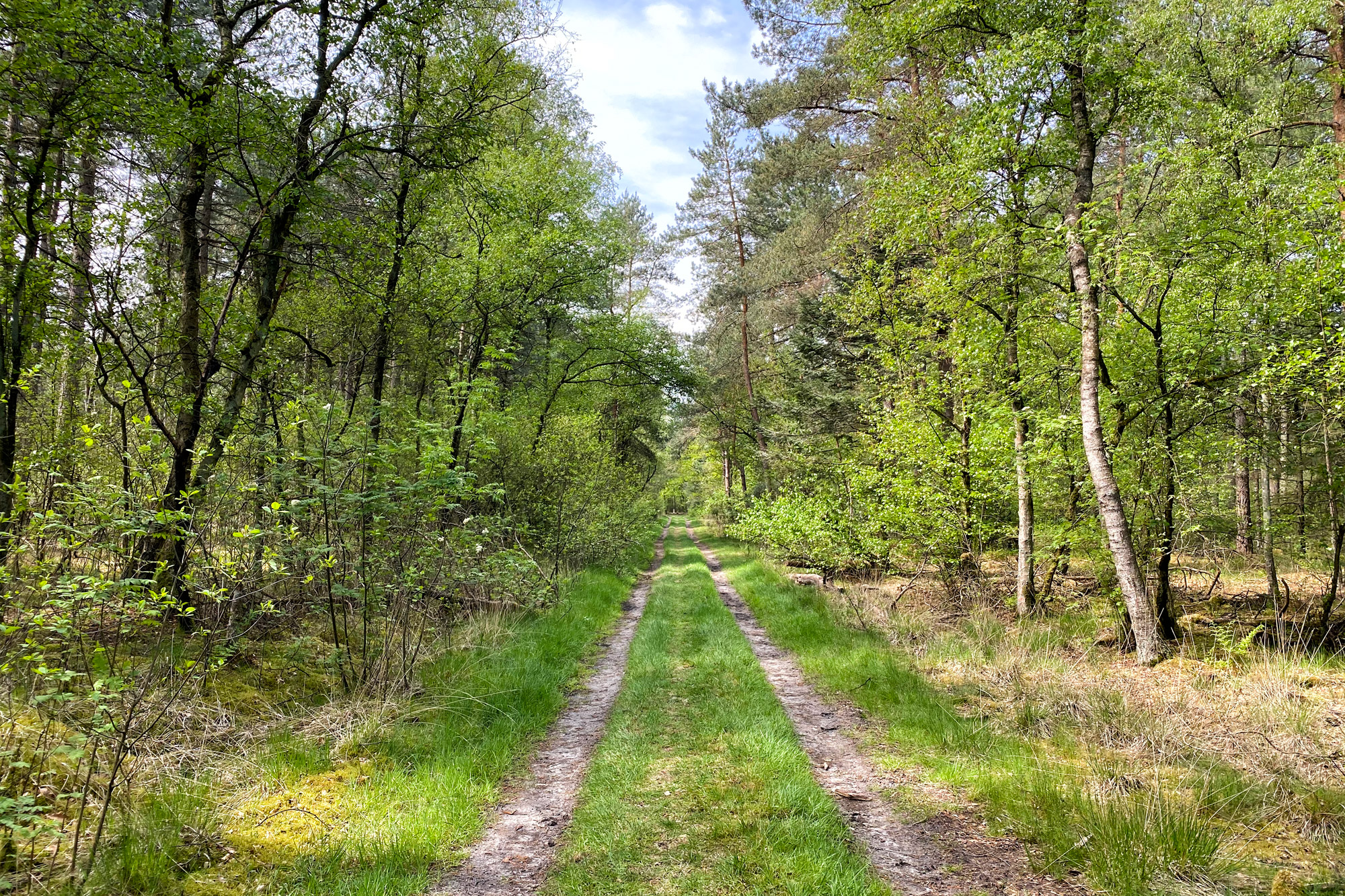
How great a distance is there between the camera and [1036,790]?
12.7 ft

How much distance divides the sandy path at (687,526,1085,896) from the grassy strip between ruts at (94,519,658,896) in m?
2.58

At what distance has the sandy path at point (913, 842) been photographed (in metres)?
3.18

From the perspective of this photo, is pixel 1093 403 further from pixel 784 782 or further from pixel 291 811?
pixel 291 811

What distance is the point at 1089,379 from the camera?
7.48 metres

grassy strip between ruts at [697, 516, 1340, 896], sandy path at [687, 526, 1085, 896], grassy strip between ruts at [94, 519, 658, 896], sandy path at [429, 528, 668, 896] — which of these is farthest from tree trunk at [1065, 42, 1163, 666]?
grassy strip between ruts at [94, 519, 658, 896]

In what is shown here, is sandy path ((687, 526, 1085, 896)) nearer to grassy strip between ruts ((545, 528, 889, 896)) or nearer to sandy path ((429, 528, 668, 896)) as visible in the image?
grassy strip between ruts ((545, 528, 889, 896))

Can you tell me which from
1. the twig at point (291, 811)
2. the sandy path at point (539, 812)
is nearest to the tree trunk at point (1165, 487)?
the sandy path at point (539, 812)

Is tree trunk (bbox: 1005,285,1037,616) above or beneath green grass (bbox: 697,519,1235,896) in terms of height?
above

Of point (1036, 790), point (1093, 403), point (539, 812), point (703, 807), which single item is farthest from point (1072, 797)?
point (1093, 403)

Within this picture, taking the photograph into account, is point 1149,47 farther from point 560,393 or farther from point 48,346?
point 48,346

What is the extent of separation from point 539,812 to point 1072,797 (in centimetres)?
359

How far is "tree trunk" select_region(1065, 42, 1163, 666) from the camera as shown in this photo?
7.28 metres

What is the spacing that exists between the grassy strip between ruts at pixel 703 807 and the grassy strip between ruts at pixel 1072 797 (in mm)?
938

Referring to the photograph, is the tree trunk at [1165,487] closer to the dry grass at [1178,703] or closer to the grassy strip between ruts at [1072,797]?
the dry grass at [1178,703]
